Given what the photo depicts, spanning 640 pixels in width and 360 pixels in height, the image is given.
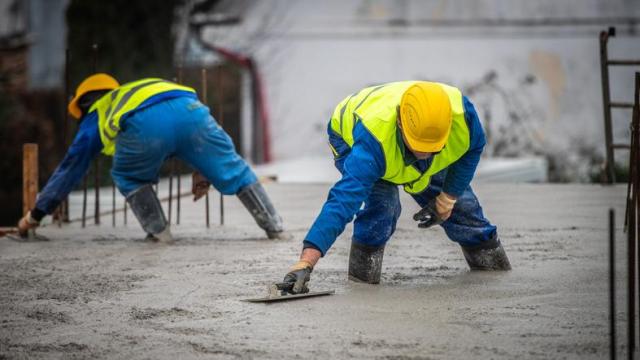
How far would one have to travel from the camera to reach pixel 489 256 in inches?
256

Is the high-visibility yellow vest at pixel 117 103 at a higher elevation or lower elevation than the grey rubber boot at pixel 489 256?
higher

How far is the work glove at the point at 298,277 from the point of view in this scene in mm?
5555

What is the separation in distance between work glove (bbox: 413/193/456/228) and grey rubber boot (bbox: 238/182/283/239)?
2.07 metres

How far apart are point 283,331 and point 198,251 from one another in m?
2.68

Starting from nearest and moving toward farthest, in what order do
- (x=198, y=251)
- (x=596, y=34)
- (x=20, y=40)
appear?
(x=198, y=251) → (x=596, y=34) → (x=20, y=40)

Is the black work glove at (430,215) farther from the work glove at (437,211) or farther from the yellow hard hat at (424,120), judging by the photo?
the yellow hard hat at (424,120)

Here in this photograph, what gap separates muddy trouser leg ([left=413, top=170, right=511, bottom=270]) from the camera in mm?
6371

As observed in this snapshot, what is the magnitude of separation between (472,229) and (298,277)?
1301 mm

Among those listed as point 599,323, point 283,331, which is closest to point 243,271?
point 283,331

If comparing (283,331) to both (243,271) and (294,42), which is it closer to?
(243,271)

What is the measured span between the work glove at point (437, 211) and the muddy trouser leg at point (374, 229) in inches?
5.8

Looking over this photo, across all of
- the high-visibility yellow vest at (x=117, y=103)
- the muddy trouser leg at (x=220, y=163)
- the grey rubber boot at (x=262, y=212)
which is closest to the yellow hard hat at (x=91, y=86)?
the high-visibility yellow vest at (x=117, y=103)

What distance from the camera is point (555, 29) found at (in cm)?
1827

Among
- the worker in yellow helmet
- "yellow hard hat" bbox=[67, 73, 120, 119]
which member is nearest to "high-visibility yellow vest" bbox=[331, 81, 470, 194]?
the worker in yellow helmet
